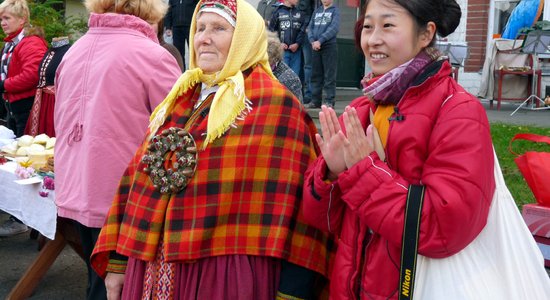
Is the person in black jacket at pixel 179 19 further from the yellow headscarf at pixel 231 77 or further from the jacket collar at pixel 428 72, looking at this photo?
the jacket collar at pixel 428 72

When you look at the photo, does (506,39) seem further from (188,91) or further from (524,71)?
(188,91)

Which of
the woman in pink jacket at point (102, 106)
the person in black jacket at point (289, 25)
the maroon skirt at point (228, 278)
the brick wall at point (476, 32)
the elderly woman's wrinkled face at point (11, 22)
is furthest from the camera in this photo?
the brick wall at point (476, 32)

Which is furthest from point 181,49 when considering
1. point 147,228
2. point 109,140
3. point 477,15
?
point 147,228

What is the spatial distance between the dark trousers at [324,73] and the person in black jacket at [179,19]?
1954mm

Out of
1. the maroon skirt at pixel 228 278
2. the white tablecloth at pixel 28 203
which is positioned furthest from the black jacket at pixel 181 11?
the maroon skirt at pixel 228 278

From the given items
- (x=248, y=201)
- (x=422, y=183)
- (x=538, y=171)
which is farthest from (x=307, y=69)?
(x=422, y=183)

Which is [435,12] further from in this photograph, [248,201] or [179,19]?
[179,19]

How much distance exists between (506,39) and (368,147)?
397 inches

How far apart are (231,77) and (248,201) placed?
486 millimetres

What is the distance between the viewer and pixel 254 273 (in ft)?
8.11

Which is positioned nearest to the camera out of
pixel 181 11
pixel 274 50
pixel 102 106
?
pixel 102 106

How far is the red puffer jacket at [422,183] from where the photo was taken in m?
1.86

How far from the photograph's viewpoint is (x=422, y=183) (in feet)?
6.38

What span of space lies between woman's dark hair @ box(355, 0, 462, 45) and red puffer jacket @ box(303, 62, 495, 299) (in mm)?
139
